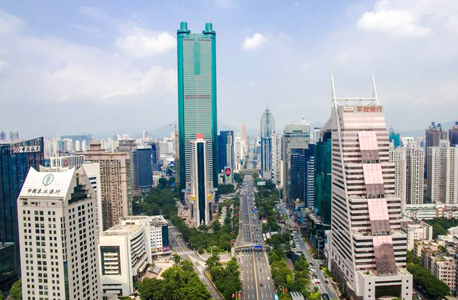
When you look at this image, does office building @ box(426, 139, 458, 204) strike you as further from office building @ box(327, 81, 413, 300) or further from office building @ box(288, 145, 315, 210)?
office building @ box(327, 81, 413, 300)

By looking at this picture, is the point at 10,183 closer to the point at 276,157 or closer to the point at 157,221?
the point at 157,221

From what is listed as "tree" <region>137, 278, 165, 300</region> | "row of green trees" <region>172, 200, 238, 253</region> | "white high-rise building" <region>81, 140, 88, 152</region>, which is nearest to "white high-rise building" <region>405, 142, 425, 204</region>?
"row of green trees" <region>172, 200, 238, 253</region>

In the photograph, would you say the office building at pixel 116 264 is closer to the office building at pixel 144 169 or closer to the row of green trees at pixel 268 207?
the row of green trees at pixel 268 207

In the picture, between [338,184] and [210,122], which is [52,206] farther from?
[210,122]

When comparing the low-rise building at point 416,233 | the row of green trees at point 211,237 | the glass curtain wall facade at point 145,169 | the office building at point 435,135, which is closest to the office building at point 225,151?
the glass curtain wall facade at point 145,169

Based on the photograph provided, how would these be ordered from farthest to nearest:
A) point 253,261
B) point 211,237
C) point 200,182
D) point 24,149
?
point 200,182 < point 211,237 < point 253,261 < point 24,149

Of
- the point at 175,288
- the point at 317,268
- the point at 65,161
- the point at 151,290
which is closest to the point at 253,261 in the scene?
the point at 317,268

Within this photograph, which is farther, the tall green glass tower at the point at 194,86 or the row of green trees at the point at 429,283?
the tall green glass tower at the point at 194,86
